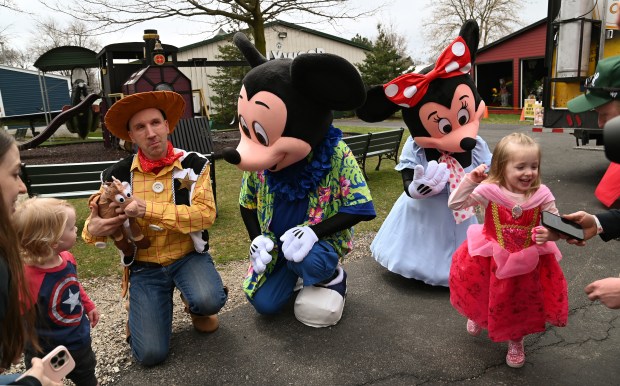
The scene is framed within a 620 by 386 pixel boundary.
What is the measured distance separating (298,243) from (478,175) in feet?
3.59

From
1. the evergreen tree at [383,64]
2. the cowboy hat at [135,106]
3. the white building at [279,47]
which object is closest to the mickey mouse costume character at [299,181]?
the cowboy hat at [135,106]

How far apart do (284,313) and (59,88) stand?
26970 millimetres

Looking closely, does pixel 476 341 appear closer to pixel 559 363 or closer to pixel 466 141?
pixel 559 363

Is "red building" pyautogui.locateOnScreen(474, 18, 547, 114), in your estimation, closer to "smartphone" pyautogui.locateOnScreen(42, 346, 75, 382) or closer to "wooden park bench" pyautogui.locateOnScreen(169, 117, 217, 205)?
"wooden park bench" pyautogui.locateOnScreen(169, 117, 217, 205)

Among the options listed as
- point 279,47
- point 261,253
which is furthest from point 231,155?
point 279,47

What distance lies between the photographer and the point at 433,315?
10.5 feet

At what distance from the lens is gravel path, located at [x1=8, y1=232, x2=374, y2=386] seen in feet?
A: 9.12

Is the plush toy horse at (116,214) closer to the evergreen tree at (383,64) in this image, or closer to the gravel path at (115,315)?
the gravel path at (115,315)

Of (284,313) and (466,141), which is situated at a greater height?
(466,141)

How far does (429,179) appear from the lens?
3.37 m

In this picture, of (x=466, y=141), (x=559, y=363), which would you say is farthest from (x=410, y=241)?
(x=559, y=363)

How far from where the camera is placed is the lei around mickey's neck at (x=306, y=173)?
3082mm

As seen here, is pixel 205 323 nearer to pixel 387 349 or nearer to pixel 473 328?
pixel 387 349

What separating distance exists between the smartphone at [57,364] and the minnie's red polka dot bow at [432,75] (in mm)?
2612
